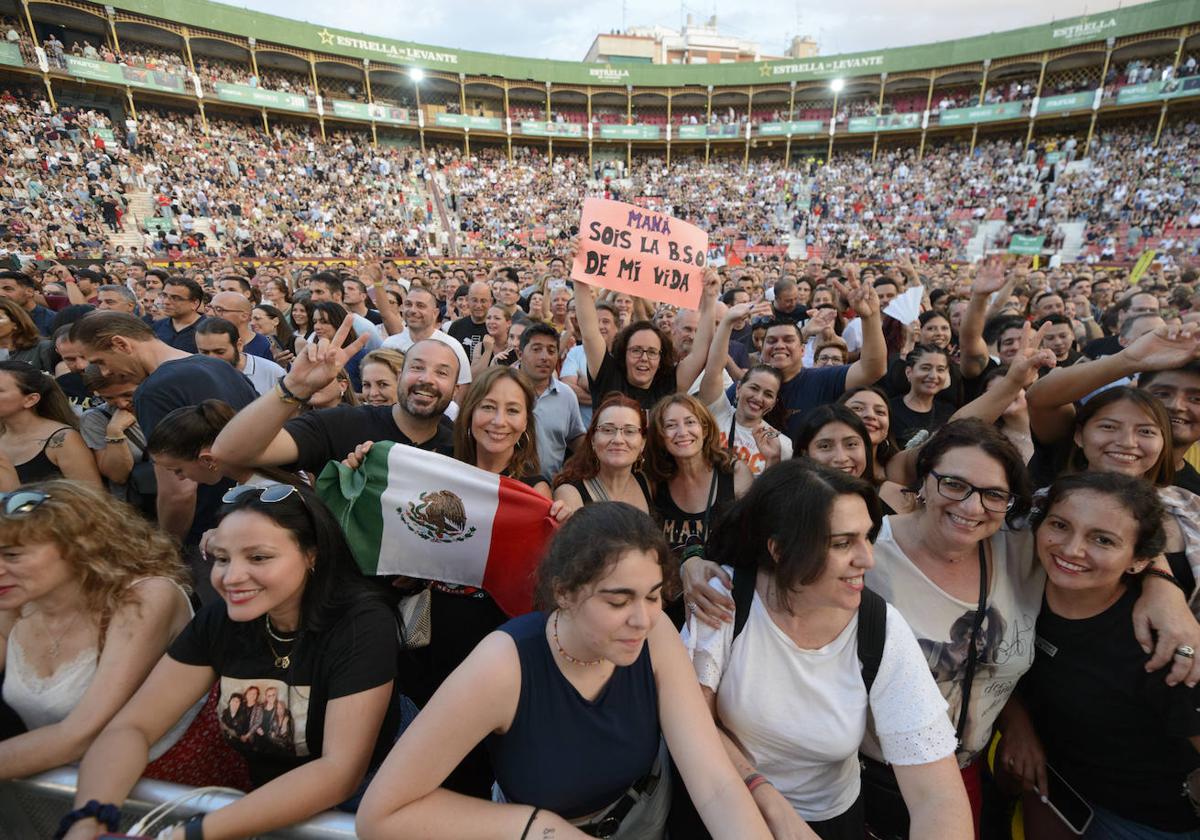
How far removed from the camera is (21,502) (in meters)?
1.91

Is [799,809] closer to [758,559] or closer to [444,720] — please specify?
[758,559]

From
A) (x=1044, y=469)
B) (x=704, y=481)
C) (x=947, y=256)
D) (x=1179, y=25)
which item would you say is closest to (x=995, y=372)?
(x=1044, y=469)

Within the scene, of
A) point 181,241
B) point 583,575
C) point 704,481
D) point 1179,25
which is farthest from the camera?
point 1179,25

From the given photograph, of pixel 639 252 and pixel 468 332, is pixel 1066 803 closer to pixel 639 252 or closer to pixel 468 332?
pixel 639 252

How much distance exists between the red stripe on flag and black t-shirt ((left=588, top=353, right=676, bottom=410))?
5.98ft

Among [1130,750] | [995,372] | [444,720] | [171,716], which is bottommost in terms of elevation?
[1130,750]

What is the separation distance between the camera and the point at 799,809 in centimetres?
188

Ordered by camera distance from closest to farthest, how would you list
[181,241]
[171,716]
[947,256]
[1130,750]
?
1. [171,716]
2. [1130,750]
3. [181,241]
4. [947,256]

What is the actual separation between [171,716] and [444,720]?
3.42 ft

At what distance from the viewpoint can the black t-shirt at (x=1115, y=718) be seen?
190cm

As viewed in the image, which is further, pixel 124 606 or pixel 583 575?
pixel 124 606

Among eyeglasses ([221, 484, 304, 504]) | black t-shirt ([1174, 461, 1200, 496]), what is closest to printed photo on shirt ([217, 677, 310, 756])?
eyeglasses ([221, 484, 304, 504])

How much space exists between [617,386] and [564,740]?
298cm

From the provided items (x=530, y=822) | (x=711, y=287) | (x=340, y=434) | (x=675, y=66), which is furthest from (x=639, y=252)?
(x=675, y=66)
